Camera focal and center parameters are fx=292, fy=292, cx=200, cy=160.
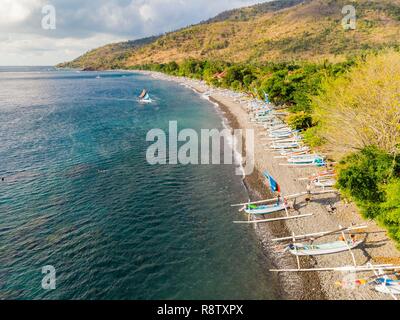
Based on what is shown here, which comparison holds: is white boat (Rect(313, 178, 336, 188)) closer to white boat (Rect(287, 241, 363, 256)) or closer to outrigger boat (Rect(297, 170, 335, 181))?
outrigger boat (Rect(297, 170, 335, 181))

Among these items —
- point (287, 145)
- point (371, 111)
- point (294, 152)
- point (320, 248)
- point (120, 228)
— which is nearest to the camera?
point (320, 248)

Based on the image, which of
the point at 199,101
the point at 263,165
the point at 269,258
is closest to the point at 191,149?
the point at 263,165

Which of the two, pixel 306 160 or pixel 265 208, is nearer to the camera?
pixel 265 208

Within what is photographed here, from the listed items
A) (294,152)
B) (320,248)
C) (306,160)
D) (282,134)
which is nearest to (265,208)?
(320,248)

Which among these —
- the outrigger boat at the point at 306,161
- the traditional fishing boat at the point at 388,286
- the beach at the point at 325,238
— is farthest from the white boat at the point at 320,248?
the outrigger boat at the point at 306,161

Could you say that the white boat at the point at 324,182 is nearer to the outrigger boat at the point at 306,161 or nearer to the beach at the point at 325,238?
the beach at the point at 325,238

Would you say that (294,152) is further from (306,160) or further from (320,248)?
(320,248)

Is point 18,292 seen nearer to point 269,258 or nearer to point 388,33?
point 269,258
